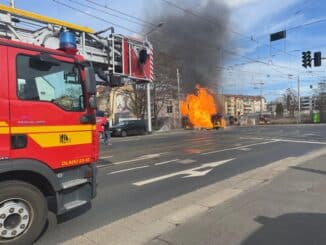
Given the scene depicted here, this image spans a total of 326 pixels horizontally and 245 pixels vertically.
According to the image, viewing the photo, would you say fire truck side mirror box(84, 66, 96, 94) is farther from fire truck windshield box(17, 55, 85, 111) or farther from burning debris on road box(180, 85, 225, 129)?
burning debris on road box(180, 85, 225, 129)

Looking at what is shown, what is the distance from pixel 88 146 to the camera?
542 centimetres

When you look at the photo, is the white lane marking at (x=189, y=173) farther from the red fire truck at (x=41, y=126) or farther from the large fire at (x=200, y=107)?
the large fire at (x=200, y=107)

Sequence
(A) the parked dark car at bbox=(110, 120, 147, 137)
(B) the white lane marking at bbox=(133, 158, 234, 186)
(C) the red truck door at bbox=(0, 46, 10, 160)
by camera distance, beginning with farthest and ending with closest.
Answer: (A) the parked dark car at bbox=(110, 120, 147, 137)
(B) the white lane marking at bbox=(133, 158, 234, 186)
(C) the red truck door at bbox=(0, 46, 10, 160)

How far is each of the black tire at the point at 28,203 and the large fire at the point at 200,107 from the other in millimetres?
33161

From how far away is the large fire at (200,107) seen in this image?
38.8m

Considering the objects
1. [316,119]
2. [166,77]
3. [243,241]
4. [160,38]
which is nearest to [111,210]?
[243,241]

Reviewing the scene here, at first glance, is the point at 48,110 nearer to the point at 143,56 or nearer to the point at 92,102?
the point at 92,102

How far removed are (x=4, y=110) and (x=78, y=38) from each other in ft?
8.77

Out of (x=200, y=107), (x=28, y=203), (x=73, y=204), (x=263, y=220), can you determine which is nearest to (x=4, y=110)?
(x=28, y=203)

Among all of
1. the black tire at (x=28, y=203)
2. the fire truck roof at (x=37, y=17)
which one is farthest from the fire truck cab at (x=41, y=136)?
the fire truck roof at (x=37, y=17)

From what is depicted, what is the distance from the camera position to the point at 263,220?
5480 mm

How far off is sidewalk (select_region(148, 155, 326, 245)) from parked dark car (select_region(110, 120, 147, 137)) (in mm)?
26138

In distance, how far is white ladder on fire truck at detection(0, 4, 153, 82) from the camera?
5.41 m

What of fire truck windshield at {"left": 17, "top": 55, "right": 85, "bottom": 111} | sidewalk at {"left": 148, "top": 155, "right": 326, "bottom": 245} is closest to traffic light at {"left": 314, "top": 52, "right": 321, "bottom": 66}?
sidewalk at {"left": 148, "top": 155, "right": 326, "bottom": 245}
